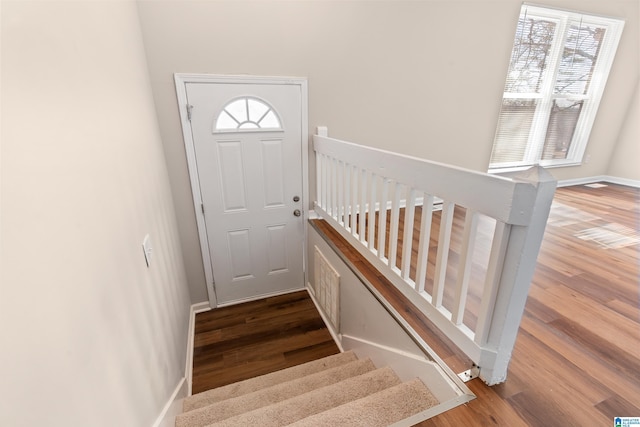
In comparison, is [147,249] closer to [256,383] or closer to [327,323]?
[256,383]

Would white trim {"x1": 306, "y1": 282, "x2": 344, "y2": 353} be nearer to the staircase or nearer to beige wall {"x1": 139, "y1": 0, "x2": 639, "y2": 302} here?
the staircase

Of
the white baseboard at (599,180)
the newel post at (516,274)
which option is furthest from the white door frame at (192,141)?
the white baseboard at (599,180)

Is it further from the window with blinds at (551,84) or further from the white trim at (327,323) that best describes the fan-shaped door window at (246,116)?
the window with blinds at (551,84)

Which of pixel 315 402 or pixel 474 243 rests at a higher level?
pixel 474 243

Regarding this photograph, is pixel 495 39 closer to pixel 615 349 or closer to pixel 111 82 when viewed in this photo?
pixel 615 349

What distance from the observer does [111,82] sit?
53.6 inches

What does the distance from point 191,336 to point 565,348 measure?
277 cm

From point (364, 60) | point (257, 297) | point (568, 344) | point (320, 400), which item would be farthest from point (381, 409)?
point (364, 60)

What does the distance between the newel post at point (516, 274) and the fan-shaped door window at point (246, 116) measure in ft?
7.04

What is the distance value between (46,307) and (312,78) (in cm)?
250

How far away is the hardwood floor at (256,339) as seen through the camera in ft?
8.11

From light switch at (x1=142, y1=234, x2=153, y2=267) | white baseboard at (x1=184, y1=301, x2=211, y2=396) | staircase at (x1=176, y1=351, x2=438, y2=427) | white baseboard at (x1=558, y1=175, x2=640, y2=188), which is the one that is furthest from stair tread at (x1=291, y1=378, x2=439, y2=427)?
white baseboard at (x1=558, y1=175, x2=640, y2=188)

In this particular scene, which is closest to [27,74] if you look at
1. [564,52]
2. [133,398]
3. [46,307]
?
[46,307]

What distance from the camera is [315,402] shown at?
1.60 meters
